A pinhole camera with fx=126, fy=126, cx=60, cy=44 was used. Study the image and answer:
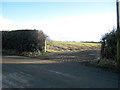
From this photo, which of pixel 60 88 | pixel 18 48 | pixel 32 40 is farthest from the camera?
pixel 18 48

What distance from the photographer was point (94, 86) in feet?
16.5

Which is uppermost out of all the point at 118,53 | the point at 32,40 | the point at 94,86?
the point at 32,40

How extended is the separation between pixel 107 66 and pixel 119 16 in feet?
10.6

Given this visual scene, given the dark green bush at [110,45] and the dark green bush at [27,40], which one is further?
the dark green bush at [27,40]

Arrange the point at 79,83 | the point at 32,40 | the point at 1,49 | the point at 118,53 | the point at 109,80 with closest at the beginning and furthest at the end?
the point at 79,83, the point at 109,80, the point at 118,53, the point at 32,40, the point at 1,49

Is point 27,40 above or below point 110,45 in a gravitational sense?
above

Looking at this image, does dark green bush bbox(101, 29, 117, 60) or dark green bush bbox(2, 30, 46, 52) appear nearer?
dark green bush bbox(101, 29, 117, 60)

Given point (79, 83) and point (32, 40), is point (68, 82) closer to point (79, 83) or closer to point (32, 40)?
point (79, 83)

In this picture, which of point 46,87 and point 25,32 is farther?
point 25,32

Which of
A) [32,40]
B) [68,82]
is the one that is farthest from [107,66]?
[32,40]

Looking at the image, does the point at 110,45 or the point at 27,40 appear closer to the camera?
the point at 110,45

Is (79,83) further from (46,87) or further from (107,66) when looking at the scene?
(107,66)

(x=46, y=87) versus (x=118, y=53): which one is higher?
(x=118, y=53)

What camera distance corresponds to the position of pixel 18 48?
17422 millimetres
